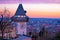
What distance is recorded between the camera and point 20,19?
6.58 m

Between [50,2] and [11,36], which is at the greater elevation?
[50,2]

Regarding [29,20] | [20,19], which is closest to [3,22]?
[20,19]

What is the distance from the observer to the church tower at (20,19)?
257 inches

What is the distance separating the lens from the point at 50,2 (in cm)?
660

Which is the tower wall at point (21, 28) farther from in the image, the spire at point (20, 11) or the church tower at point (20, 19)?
the spire at point (20, 11)

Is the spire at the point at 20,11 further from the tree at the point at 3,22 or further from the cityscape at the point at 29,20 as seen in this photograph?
the tree at the point at 3,22

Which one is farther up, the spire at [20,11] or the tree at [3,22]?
the spire at [20,11]

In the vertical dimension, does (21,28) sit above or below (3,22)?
below

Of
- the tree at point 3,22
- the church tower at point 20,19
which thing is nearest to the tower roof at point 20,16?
the church tower at point 20,19

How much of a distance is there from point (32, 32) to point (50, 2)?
720 millimetres

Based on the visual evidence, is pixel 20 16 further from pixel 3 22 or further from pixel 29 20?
pixel 3 22

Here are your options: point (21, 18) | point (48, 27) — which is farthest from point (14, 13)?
point (48, 27)

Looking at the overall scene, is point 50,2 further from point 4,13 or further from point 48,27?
point 4,13

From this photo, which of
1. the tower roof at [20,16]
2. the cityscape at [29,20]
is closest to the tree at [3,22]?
the cityscape at [29,20]
